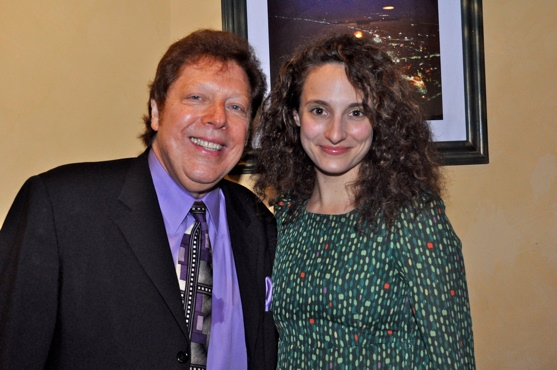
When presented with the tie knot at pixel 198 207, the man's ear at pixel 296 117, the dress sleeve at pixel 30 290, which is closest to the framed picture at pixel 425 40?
the man's ear at pixel 296 117

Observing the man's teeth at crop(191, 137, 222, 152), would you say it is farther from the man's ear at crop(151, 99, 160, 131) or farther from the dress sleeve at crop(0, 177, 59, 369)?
the dress sleeve at crop(0, 177, 59, 369)

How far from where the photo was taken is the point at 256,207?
6.85ft

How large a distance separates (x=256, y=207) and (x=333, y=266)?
0.45m

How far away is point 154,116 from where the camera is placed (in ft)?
6.09

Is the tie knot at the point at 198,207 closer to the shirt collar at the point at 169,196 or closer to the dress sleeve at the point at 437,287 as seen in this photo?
the shirt collar at the point at 169,196

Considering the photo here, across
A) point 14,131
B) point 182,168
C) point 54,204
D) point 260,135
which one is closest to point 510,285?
point 260,135

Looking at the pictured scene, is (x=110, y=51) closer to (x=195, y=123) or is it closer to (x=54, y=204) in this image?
(x=195, y=123)

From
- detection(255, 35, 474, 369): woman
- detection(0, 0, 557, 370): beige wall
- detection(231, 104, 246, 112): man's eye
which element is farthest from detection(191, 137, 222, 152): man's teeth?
detection(0, 0, 557, 370): beige wall

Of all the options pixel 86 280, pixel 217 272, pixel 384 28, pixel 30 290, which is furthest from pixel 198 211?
pixel 384 28

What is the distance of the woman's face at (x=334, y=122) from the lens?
5.71ft

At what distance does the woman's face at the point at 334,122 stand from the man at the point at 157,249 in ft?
0.68

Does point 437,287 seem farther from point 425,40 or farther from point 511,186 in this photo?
point 425,40

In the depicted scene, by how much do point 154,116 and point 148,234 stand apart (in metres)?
0.39

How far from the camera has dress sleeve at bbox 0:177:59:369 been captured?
4.98ft
